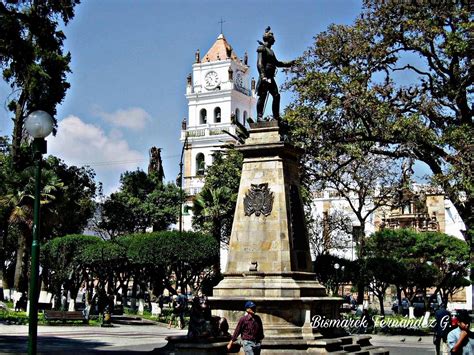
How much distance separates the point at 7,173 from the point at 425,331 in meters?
22.0

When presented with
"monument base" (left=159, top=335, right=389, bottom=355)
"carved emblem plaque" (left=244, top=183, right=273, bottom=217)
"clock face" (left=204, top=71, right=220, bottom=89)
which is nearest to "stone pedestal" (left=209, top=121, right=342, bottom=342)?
"carved emblem plaque" (left=244, top=183, right=273, bottom=217)

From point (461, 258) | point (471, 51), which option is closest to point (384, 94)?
point (471, 51)

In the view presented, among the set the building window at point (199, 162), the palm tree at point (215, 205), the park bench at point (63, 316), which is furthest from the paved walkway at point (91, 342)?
the building window at point (199, 162)

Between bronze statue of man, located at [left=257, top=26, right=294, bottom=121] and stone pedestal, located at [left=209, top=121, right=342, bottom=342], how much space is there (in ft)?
2.80

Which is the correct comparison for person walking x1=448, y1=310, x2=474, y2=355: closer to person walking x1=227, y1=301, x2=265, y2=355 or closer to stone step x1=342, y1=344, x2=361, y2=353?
person walking x1=227, y1=301, x2=265, y2=355

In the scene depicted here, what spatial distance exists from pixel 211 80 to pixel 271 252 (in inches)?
3211

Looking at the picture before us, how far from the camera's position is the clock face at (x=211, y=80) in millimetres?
96113

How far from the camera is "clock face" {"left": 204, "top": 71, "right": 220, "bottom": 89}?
96.1 meters

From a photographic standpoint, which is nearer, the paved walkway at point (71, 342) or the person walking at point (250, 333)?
the person walking at point (250, 333)

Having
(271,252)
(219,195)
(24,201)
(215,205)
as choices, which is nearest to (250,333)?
(271,252)

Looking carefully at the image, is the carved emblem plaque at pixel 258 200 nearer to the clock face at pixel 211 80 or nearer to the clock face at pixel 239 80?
the clock face at pixel 211 80

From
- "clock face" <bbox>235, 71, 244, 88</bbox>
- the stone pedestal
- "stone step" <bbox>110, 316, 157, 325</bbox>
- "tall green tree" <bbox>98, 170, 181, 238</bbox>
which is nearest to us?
the stone pedestal

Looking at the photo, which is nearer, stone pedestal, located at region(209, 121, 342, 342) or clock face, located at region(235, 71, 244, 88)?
stone pedestal, located at region(209, 121, 342, 342)

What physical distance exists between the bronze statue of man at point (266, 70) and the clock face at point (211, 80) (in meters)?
78.1
